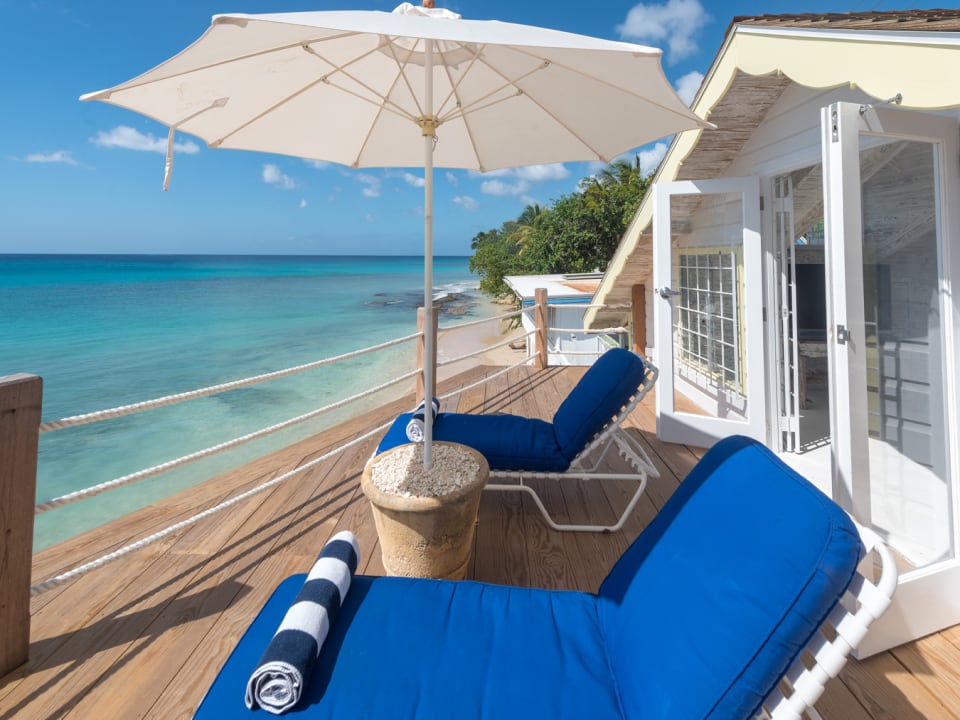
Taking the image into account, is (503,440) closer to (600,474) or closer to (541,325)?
(600,474)

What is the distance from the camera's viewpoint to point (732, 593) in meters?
0.96

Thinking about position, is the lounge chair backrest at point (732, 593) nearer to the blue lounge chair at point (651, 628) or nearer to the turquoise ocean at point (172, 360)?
the blue lounge chair at point (651, 628)

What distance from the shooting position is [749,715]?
2.83ft

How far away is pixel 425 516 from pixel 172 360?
24.0 meters

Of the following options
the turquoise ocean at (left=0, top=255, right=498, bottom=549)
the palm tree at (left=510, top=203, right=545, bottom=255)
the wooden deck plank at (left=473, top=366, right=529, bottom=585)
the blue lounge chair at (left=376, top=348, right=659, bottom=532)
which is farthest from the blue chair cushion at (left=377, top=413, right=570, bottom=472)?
the palm tree at (left=510, top=203, right=545, bottom=255)

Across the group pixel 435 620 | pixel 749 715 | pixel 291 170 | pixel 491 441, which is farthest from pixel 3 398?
pixel 291 170

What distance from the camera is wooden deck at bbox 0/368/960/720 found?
5.02 feet

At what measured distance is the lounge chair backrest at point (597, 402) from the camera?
260 cm

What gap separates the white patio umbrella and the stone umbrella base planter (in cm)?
15

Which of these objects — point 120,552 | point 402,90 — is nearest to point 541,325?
point 402,90

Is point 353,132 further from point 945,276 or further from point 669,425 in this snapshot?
point 669,425

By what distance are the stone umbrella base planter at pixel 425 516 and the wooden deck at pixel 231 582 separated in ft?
1.01

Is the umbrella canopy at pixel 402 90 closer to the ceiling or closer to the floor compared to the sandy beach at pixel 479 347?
closer to the ceiling

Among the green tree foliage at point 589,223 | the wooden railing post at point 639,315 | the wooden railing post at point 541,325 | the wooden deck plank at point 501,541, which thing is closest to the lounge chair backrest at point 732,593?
the wooden deck plank at point 501,541
